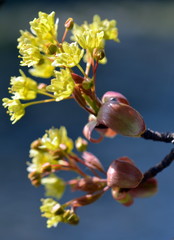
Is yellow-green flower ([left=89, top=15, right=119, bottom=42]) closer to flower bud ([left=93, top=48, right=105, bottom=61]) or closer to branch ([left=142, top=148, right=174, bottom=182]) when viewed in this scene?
flower bud ([left=93, top=48, right=105, bottom=61])

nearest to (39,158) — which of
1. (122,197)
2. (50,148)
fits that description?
(50,148)

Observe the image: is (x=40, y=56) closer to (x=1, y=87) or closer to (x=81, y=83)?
(x=81, y=83)

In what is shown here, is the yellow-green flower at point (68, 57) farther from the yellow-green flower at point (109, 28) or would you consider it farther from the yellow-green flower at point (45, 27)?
the yellow-green flower at point (109, 28)

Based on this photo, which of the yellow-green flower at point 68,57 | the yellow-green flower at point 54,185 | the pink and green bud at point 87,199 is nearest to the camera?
the yellow-green flower at point 68,57

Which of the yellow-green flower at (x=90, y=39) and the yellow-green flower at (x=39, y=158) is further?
the yellow-green flower at (x=39, y=158)

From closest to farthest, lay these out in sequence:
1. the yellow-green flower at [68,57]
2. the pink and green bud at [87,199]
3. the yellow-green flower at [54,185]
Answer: the yellow-green flower at [68,57] → the pink and green bud at [87,199] → the yellow-green flower at [54,185]

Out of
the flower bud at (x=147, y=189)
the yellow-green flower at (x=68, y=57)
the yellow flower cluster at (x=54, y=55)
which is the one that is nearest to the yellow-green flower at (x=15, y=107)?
the yellow flower cluster at (x=54, y=55)
